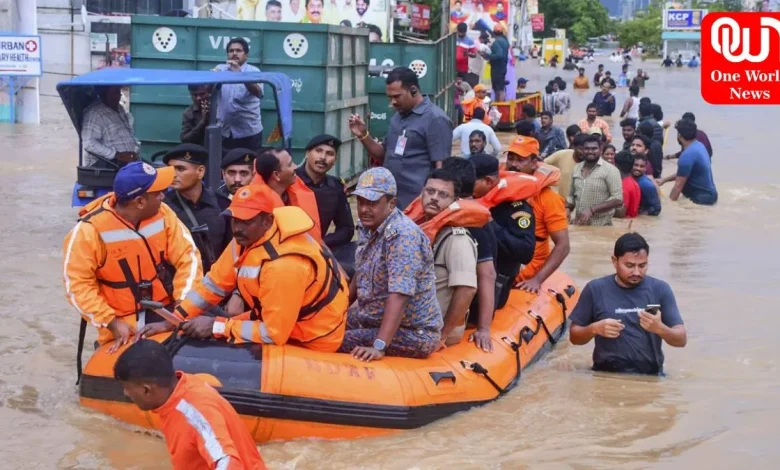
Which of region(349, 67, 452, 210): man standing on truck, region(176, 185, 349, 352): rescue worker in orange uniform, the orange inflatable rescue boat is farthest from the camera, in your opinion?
→ region(349, 67, 452, 210): man standing on truck

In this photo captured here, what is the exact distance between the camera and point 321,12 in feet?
80.7

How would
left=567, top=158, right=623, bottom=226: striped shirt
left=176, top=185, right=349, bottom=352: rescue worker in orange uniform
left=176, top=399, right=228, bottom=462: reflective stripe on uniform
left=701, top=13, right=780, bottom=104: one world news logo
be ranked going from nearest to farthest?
left=176, top=399, right=228, bottom=462: reflective stripe on uniform
left=176, top=185, right=349, bottom=352: rescue worker in orange uniform
left=567, top=158, right=623, bottom=226: striped shirt
left=701, top=13, right=780, bottom=104: one world news logo

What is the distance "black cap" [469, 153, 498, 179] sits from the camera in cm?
736

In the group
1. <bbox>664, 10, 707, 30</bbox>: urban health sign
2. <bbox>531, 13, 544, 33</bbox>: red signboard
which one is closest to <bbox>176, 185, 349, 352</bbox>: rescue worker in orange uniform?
<bbox>531, 13, 544, 33</bbox>: red signboard

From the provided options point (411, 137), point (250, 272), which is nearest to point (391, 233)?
point (250, 272)

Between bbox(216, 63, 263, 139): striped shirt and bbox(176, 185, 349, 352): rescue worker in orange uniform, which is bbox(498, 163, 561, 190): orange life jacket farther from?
bbox(216, 63, 263, 139): striped shirt

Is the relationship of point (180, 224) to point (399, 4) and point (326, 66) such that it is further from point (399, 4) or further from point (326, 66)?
point (399, 4)

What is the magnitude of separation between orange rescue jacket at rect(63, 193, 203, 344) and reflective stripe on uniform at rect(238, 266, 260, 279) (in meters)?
0.62

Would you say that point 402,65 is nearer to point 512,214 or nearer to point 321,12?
point 321,12

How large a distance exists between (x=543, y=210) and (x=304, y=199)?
1792 millimetres

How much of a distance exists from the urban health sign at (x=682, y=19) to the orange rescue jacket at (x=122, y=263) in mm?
115722

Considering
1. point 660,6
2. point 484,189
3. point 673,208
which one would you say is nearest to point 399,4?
point 673,208

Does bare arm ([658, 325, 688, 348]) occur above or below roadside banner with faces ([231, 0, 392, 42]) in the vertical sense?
below

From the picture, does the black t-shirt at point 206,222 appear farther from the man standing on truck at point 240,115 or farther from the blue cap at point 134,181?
the man standing on truck at point 240,115
